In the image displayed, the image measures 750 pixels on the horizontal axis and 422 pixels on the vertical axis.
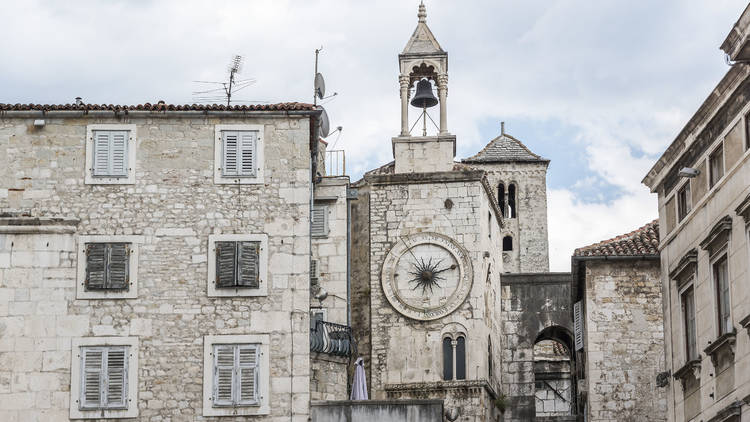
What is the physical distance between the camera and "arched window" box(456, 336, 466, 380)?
4966 centimetres

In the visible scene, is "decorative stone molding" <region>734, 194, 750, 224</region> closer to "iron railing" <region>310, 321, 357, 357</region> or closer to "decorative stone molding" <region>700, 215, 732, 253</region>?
"decorative stone molding" <region>700, 215, 732, 253</region>

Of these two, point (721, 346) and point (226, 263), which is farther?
point (226, 263)

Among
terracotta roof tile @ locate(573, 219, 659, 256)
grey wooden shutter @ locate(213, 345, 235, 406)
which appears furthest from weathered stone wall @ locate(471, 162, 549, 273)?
grey wooden shutter @ locate(213, 345, 235, 406)

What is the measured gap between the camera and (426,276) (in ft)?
166

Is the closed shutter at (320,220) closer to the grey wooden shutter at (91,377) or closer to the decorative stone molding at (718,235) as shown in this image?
the grey wooden shutter at (91,377)

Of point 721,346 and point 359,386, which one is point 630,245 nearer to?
point 359,386

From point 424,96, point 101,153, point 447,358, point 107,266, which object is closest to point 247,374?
point 107,266

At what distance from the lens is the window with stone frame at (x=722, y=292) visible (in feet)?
96.5

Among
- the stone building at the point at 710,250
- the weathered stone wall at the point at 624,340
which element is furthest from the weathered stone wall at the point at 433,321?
the stone building at the point at 710,250

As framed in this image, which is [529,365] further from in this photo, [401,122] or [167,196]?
[167,196]

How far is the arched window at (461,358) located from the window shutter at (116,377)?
1778cm

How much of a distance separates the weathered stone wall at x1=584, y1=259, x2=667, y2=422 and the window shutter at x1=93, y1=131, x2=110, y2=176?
14.8 metres

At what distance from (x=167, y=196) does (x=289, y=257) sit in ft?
10.3

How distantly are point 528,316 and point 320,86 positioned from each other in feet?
45.3
